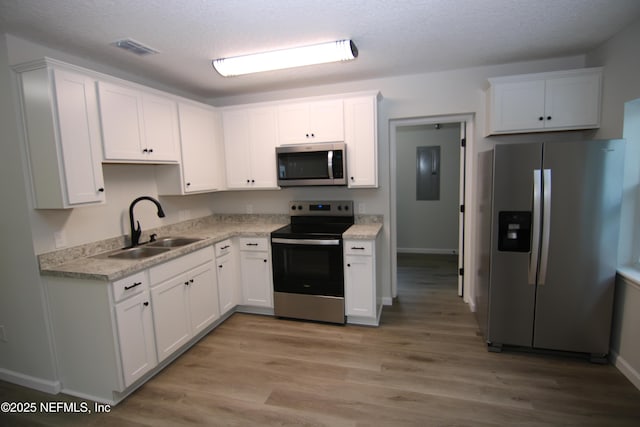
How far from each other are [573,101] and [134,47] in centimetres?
364

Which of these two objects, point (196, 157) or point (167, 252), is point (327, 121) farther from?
point (167, 252)

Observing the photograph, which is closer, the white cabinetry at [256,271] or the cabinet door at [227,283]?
the cabinet door at [227,283]

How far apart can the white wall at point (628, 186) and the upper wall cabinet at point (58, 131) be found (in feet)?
12.7

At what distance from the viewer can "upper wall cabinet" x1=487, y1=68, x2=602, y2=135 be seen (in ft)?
8.95

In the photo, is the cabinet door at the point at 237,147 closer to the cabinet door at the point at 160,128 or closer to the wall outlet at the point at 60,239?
the cabinet door at the point at 160,128

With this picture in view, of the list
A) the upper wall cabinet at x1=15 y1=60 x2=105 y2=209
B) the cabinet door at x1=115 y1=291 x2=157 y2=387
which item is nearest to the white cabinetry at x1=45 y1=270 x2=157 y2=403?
the cabinet door at x1=115 y1=291 x2=157 y2=387

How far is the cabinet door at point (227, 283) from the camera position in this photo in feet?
10.6

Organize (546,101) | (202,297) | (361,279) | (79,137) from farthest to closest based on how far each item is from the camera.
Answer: (361,279) < (202,297) < (546,101) < (79,137)

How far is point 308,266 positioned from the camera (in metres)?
3.23

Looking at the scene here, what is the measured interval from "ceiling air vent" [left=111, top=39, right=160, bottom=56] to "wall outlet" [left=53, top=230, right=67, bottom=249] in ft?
4.77

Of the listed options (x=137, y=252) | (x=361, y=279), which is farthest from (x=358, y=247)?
(x=137, y=252)

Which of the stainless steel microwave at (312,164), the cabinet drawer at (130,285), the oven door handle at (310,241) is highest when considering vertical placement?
the stainless steel microwave at (312,164)

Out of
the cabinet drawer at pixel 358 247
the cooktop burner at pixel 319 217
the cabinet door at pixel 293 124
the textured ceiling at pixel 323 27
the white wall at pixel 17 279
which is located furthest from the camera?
the cooktop burner at pixel 319 217

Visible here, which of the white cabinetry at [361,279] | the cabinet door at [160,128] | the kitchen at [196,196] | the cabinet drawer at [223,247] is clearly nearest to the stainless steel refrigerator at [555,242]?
the kitchen at [196,196]
